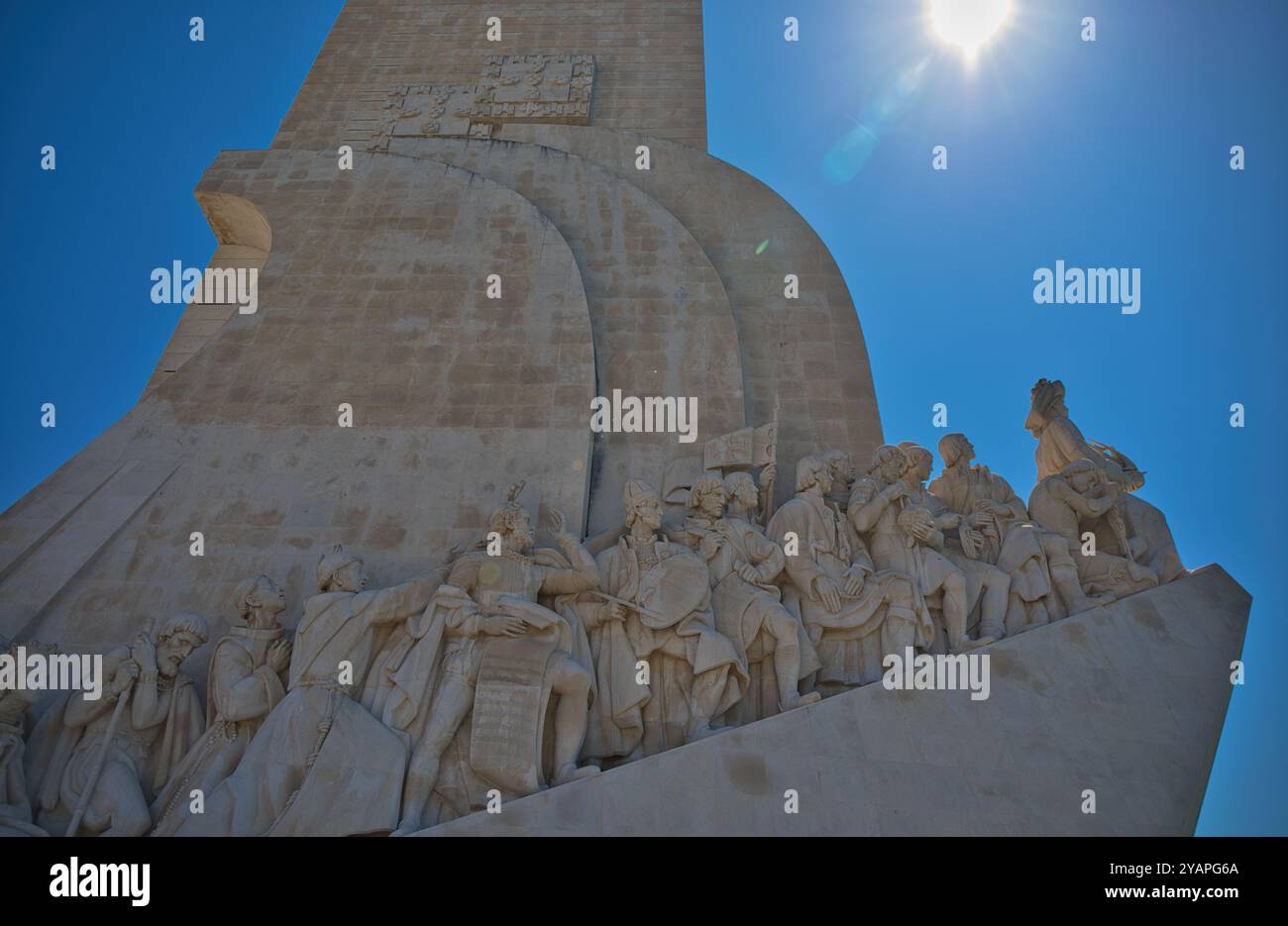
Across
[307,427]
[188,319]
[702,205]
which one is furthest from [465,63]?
[307,427]

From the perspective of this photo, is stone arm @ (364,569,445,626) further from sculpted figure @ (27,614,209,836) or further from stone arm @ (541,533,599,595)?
sculpted figure @ (27,614,209,836)

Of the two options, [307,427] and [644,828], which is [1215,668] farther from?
[307,427]

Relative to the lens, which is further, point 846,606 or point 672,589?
point 846,606

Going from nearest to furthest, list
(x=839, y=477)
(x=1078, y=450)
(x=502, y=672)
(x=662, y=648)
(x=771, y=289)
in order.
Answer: (x=502, y=672) < (x=662, y=648) < (x=839, y=477) < (x=1078, y=450) < (x=771, y=289)

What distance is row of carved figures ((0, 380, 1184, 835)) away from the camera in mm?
6316

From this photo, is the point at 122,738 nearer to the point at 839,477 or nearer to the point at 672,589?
the point at 672,589

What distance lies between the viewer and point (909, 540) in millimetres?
7793

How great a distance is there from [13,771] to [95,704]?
0.58m

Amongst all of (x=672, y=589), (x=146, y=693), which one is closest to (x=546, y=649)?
(x=672, y=589)

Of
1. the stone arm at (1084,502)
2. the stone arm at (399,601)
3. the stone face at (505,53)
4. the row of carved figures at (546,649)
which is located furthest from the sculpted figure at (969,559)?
the stone face at (505,53)

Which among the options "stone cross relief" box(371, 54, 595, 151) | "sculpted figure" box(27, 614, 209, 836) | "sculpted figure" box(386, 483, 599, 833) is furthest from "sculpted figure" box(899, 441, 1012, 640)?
"stone cross relief" box(371, 54, 595, 151)

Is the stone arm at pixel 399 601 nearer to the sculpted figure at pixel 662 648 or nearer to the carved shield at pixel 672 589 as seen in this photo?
the sculpted figure at pixel 662 648

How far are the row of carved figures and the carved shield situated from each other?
0.05 ft

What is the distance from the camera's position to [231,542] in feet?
27.3
